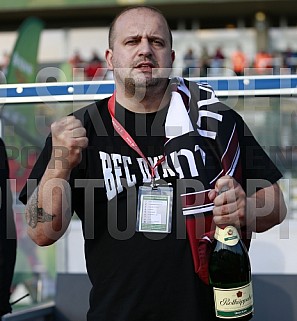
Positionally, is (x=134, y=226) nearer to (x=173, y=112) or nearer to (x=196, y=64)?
(x=173, y=112)

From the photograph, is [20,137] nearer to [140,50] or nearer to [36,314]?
[36,314]

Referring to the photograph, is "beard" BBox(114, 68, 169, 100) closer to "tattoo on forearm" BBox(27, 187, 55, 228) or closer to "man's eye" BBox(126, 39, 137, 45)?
"man's eye" BBox(126, 39, 137, 45)

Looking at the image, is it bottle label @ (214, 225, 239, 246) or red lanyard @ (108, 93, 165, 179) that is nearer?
bottle label @ (214, 225, 239, 246)

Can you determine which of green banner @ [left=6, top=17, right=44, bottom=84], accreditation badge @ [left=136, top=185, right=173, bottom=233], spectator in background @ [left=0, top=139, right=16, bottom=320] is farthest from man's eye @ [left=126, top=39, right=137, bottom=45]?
green banner @ [left=6, top=17, right=44, bottom=84]

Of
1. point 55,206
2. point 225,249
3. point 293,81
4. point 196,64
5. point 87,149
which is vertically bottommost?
point 225,249

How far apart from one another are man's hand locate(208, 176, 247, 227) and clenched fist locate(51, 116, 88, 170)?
418mm

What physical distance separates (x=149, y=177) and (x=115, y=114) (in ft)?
0.87

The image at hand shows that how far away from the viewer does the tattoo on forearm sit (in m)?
2.04

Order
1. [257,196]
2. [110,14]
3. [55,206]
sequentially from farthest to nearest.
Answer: [110,14]
[257,196]
[55,206]

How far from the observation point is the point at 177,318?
2047 mm

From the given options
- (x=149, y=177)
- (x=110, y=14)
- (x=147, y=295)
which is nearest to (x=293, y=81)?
(x=149, y=177)

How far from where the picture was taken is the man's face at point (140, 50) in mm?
2137

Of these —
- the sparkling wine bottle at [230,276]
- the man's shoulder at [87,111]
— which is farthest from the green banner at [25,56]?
the sparkling wine bottle at [230,276]

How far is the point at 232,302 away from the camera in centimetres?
190
